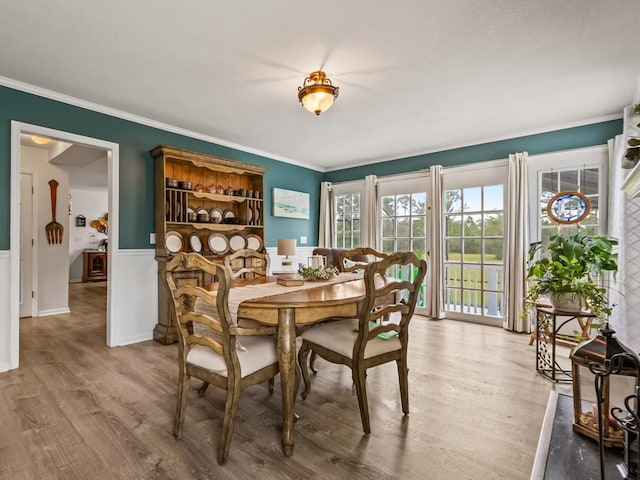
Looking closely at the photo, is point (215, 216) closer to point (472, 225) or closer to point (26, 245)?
point (26, 245)

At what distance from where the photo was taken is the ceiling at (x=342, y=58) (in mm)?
1965

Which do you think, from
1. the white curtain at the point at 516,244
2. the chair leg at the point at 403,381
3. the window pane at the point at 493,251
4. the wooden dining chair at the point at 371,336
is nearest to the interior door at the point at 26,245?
the wooden dining chair at the point at 371,336

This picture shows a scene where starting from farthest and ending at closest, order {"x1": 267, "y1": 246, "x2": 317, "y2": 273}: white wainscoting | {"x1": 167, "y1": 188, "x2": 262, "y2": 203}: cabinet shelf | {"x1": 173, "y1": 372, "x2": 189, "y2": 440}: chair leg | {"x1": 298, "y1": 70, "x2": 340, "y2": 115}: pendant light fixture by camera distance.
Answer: {"x1": 267, "y1": 246, "x2": 317, "y2": 273}: white wainscoting, {"x1": 167, "y1": 188, "x2": 262, "y2": 203}: cabinet shelf, {"x1": 298, "y1": 70, "x2": 340, "y2": 115}: pendant light fixture, {"x1": 173, "y1": 372, "x2": 189, "y2": 440}: chair leg

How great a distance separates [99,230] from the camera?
8.81 m

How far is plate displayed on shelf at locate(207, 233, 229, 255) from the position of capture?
4.18 metres

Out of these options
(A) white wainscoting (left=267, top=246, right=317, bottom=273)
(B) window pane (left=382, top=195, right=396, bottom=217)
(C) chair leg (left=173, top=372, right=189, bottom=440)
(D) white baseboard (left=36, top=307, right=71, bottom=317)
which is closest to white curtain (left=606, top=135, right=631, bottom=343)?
(B) window pane (left=382, top=195, right=396, bottom=217)

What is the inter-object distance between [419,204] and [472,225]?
2.76 feet

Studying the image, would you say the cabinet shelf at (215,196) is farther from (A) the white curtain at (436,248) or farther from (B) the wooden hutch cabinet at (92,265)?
(B) the wooden hutch cabinet at (92,265)

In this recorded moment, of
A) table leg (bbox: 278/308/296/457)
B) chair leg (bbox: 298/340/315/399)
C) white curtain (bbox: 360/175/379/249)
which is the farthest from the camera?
white curtain (bbox: 360/175/379/249)

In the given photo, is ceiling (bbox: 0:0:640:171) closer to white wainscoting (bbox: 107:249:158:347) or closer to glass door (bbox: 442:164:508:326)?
glass door (bbox: 442:164:508:326)

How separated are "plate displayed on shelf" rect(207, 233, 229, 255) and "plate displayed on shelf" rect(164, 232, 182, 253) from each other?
1.29ft

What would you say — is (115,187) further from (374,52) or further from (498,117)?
(498,117)

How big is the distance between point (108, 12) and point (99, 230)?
836 cm

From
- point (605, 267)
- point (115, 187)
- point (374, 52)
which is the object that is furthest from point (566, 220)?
point (115, 187)
